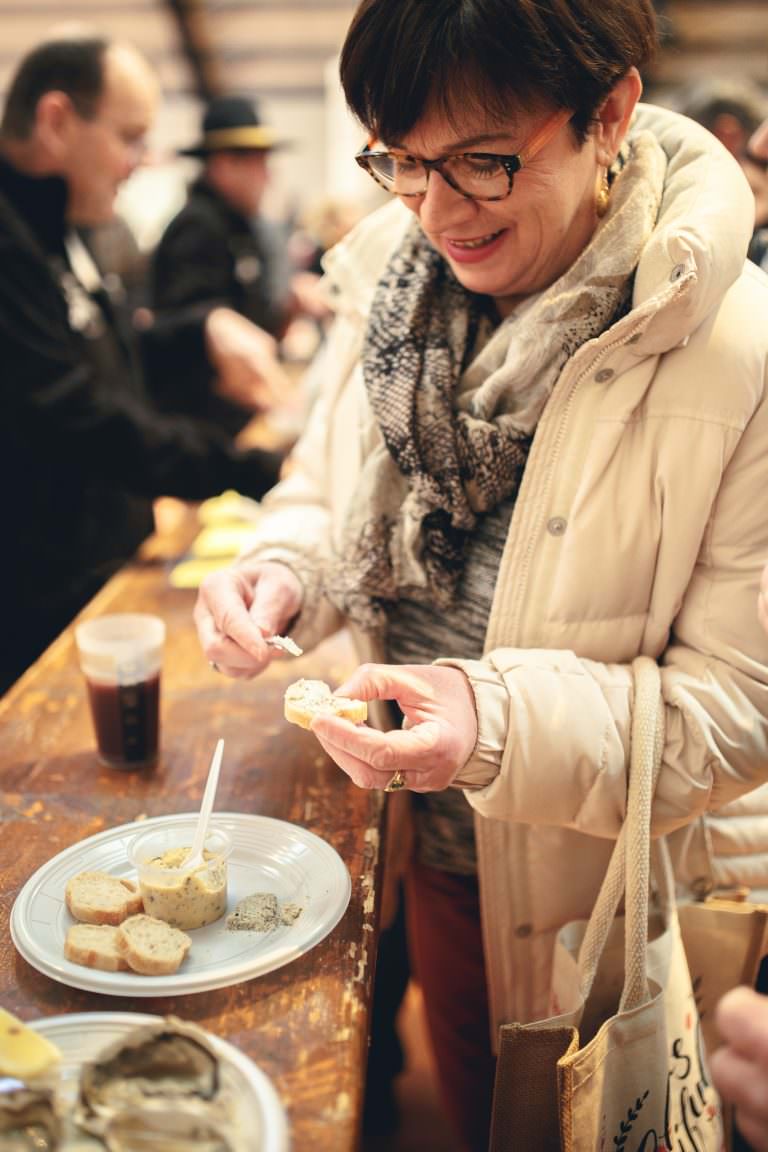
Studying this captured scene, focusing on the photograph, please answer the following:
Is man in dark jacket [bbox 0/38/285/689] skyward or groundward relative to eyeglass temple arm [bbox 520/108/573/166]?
groundward

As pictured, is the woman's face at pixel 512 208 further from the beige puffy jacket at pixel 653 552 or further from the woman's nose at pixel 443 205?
the beige puffy jacket at pixel 653 552

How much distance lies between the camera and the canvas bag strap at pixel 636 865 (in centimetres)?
119

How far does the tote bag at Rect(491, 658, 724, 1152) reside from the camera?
44.6 inches

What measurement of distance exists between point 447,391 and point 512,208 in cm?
27

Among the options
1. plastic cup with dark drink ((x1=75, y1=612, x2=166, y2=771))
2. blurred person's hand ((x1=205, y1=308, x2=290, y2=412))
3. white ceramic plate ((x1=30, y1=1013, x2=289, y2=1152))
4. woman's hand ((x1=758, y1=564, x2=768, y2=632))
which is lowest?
blurred person's hand ((x1=205, y1=308, x2=290, y2=412))

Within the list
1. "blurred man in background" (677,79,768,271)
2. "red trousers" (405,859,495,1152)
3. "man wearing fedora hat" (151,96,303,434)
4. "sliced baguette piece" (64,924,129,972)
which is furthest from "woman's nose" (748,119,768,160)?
"man wearing fedora hat" (151,96,303,434)

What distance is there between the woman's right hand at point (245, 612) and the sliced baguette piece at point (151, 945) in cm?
45

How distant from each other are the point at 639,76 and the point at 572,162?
151 mm

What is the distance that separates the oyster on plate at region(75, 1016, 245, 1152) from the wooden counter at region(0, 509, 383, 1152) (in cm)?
8

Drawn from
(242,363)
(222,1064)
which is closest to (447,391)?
(222,1064)

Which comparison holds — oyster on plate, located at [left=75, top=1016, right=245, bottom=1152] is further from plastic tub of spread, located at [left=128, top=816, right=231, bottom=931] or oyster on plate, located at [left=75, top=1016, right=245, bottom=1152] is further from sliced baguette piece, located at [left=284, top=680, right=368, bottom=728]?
sliced baguette piece, located at [left=284, top=680, right=368, bottom=728]

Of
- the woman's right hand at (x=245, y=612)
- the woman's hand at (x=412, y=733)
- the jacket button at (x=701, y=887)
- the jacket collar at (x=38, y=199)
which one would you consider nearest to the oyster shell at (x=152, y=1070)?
the woman's hand at (x=412, y=733)

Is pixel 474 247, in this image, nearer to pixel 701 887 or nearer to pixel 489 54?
pixel 489 54

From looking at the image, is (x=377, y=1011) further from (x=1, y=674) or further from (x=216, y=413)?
(x=216, y=413)
